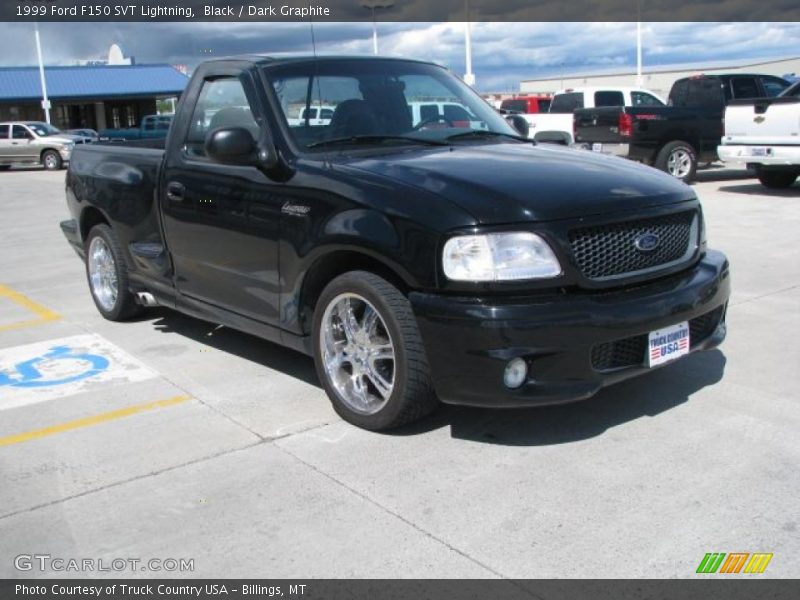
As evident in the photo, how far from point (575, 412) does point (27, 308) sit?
17.0ft

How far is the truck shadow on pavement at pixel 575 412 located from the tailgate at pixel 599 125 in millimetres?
10974

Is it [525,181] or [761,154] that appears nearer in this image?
[525,181]

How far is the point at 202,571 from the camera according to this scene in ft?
10.0

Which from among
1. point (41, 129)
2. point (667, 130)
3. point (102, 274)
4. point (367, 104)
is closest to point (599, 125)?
point (667, 130)

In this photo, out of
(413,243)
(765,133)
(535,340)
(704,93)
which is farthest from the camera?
(704,93)

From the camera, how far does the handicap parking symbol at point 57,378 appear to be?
5316 mm

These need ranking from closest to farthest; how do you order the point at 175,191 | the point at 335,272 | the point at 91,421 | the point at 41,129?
1. the point at 335,272
2. the point at 91,421
3. the point at 175,191
4. the point at 41,129

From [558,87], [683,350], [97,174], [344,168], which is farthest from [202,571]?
[558,87]

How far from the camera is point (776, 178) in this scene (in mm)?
14484

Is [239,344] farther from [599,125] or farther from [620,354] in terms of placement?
[599,125]

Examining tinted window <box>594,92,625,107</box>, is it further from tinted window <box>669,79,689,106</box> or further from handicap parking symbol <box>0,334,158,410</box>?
handicap parking symbol <box>0,334,158,410</box>

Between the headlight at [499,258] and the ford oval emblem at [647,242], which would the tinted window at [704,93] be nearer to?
the ford oval emblem at [647,242]

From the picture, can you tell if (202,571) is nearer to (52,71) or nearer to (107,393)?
(107,393)

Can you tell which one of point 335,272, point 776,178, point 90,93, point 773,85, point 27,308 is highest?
point 90,93
